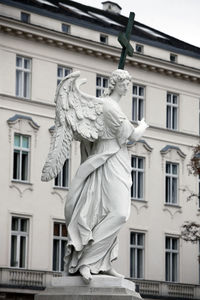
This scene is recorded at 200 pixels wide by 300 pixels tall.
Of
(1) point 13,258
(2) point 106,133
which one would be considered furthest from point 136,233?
(2) point 106,133

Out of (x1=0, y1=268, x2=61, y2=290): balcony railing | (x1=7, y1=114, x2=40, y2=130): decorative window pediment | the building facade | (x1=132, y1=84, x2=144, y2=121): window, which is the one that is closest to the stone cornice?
the building facade

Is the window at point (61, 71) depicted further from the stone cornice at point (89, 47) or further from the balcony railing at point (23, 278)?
the balcony railing at point (23, 278)

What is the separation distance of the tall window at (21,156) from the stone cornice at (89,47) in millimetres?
4210

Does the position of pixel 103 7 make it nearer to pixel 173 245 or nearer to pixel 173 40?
pixel 173 40

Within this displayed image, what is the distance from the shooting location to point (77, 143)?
2124 inches

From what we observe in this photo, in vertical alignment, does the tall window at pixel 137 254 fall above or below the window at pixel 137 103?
below

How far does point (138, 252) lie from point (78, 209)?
3902 cm

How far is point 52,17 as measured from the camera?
52969 mm

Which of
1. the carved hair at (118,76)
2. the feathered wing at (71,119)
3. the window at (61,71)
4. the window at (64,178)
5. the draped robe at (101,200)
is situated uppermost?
the window at (61,71)

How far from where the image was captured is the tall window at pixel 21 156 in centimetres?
5131

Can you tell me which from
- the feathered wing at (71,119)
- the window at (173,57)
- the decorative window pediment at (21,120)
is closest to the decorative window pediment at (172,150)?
the window at (173,57)

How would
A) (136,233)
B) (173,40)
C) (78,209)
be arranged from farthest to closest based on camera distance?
(173,40), (136,233), (78,209)

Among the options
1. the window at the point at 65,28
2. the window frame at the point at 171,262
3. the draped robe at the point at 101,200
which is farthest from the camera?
the window frame at the point at 171,262

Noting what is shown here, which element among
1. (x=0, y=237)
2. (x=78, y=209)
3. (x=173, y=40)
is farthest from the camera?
(x=173, y=40)
